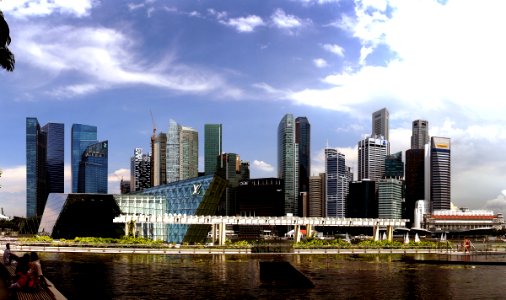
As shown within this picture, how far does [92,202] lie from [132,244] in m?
36.6

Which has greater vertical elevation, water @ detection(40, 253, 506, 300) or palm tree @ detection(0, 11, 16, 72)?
palm tree @ detection(0, 11, 16, 72)

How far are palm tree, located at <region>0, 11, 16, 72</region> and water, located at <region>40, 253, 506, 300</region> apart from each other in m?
16.3

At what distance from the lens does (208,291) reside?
131 feet

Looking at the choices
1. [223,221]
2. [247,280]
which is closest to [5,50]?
[247,280]

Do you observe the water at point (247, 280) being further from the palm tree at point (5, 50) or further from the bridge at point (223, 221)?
the bridge at point (223, 221)

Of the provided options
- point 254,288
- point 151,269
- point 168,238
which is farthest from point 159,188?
point 254,288

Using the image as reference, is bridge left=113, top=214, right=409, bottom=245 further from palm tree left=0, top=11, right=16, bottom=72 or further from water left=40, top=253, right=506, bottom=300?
palm tree left=0, top=11, right=16, bottom=72

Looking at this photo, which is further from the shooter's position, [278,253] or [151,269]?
[278,253]

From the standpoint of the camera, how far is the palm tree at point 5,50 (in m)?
25.7

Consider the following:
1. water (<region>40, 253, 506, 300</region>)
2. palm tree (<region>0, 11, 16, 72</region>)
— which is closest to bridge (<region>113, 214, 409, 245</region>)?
water (<region>40, 253, 506, 300</region>)

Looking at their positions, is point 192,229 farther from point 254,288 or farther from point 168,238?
point 254,288

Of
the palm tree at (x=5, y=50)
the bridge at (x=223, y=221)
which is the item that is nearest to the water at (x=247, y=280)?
the palm tree at (x=5, y=50)

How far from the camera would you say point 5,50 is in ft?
88.4

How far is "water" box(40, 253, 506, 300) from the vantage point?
38.7 m
